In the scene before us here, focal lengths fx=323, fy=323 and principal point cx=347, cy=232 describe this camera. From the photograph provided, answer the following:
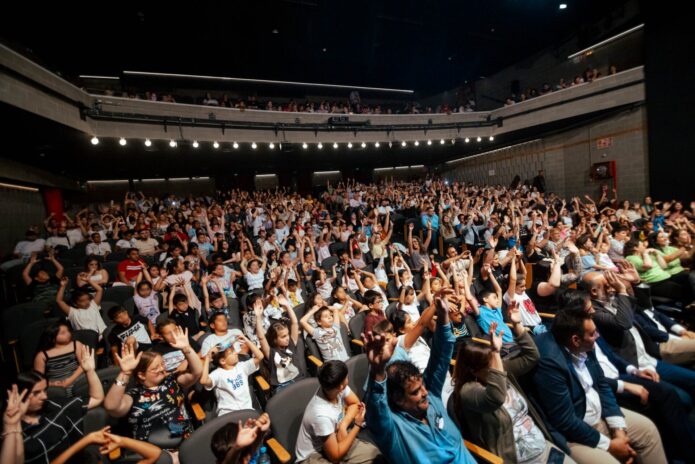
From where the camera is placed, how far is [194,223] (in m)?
7.03

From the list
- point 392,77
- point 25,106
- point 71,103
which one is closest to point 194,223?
point 25,106

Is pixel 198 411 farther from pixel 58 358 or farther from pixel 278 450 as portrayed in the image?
pixel 58 358

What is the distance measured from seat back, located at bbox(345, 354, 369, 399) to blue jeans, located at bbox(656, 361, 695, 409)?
90.6 inches

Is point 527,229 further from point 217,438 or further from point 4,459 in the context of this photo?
point 4,459

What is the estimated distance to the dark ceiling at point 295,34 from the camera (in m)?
8.22

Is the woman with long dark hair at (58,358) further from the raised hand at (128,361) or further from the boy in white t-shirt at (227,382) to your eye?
the boy in white t-shirt at (227,382)

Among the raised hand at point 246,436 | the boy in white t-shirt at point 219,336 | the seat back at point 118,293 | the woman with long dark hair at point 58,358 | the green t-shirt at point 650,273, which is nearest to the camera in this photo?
the raised hand at point 246,436

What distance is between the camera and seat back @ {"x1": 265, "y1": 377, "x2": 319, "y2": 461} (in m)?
2.07

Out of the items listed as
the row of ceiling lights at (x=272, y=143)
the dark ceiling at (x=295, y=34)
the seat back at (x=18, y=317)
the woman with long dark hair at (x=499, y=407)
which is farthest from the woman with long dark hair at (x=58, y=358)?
the row of ceiling lights at (x=272, y=143)

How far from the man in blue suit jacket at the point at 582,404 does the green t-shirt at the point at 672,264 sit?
119 inches

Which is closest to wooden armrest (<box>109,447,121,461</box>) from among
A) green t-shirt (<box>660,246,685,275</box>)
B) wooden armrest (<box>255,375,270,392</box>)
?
wooden armrest (<box>255,375,270,392</box>)

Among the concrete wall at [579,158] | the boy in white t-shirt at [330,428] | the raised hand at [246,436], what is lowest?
the boy in white t-shirt at [330,428]

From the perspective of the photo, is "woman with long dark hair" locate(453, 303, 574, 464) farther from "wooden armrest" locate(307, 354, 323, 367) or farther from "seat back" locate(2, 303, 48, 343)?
"seat back" locate(2, 303, 48, 343)

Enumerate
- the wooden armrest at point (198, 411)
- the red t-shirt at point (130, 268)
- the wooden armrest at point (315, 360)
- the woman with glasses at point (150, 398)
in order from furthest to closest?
the red t-shirt at point (130, 268), the wooden armrest at point (315, 360), the wooden armrest at point (198, 411), the woman with glasses at point (150, 398)
